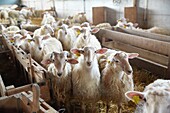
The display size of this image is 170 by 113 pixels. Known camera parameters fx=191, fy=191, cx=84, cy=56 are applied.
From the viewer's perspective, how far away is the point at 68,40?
5.76 m

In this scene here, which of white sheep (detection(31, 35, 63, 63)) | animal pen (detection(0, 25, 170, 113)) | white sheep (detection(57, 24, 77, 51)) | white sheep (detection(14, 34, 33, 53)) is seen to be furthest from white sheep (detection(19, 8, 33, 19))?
white sheep (detection(31, 35, 63, 63))

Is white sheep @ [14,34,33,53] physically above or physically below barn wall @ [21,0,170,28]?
below

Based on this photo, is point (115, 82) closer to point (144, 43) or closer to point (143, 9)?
point (144, 43)

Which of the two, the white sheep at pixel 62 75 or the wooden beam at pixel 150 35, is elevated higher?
the wooden beam at pixel 150 35

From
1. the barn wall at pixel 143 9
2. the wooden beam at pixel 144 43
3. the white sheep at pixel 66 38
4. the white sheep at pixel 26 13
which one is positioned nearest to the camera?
the wooden beam at pixel 144 43

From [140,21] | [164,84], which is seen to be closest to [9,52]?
[164,84]

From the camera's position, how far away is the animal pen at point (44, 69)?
181 cm

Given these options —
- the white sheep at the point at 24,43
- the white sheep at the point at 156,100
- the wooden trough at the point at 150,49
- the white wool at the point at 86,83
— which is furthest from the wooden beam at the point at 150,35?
the white sheep at the point at 24,43

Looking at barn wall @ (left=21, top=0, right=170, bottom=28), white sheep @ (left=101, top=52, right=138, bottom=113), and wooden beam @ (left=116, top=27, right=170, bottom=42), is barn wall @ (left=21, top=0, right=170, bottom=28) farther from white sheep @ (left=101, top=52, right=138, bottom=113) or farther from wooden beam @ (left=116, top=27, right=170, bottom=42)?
white sheep @ (left=101, top=52, right=138, bottom=113)

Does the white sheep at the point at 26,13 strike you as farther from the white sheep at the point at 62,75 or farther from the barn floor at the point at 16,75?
the white sheep at the point at 62,75

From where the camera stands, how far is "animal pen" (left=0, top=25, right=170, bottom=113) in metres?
1.81

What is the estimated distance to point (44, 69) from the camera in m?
2.77

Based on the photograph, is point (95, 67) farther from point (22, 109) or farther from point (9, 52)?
point (9, 52)

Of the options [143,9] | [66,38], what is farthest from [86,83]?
[143,9]
